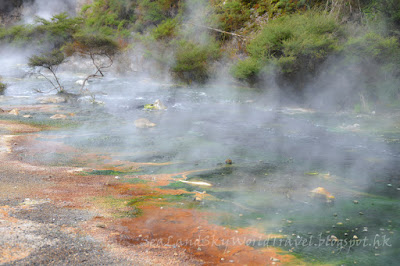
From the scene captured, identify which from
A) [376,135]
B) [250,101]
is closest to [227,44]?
[250,101]

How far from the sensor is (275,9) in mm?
24438

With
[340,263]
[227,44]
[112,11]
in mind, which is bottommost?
[340,263]

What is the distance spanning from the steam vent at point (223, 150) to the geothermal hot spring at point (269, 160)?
0.04 metres

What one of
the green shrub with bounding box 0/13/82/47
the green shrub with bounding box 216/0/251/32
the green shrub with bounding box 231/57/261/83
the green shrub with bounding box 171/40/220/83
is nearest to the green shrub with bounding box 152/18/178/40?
the green shrub with bounding box 171/40/220/83

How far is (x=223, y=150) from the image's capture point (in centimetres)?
1059

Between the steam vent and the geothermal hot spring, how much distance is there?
0.15 feet

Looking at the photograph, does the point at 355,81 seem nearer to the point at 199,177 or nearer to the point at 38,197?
the point at 199,177

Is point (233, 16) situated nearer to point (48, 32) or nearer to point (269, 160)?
point (269, 160)

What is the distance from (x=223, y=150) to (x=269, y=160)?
5.10 feet

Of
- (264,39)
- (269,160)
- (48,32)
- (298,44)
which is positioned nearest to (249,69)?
(264,39)

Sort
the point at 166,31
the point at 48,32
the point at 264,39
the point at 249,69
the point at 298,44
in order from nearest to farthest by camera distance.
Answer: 1. the point at 298,44
2. the point at 264,39
3. the point at 249,69
4. the point at 166,31
5. the point at 48,32

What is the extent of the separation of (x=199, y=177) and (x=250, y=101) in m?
12.6

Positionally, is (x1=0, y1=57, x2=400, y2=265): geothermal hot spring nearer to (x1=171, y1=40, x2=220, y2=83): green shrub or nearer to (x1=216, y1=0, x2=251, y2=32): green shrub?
(x1=171, y1=40, x2=220, y2=83): green shrub

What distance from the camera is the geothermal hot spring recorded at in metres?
5.65
